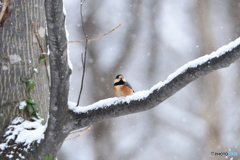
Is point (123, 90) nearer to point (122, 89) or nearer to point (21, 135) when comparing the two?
point (122, 89)

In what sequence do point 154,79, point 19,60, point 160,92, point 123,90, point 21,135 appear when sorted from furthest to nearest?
point 154,79
point 123,90
point 19,60
point 21,135
point 160,92

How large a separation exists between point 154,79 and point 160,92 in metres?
4.84

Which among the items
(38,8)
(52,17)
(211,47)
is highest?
(211,47)

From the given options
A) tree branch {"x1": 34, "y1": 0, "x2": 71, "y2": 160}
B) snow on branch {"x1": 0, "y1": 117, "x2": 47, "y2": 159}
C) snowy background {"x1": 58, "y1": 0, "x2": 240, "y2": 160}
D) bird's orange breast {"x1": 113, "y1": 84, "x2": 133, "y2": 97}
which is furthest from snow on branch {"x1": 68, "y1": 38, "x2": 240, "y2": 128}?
snowy background {"x1": 58, "y1": 0, "x2": 240, "y2": 160}

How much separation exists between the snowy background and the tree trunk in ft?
12.0

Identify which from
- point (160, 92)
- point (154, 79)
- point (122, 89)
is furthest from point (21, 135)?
point (154, 79)

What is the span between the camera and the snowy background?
5434 millimetres

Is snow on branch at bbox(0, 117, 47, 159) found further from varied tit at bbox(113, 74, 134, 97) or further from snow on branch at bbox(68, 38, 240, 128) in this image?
varied tit at bbox(113, 74, 134, 97)

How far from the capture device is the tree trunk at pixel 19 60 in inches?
54.4

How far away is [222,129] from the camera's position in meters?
5.39

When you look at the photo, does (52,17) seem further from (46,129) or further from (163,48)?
(163,48)

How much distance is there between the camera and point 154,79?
593 centimetres

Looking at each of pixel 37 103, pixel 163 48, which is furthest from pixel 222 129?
pixel 37 103

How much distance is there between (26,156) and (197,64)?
0.79 metres
